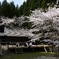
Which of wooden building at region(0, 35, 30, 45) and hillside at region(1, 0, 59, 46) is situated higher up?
hillside at region(1, 0, 59, 46)

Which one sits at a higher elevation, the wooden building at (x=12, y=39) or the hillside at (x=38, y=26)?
the hillside at (x=38, y=26)

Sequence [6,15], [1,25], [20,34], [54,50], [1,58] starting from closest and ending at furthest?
[1,58], [54,50], [20,34], [1,25], [6,15]

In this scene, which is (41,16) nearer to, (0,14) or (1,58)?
(1,58)

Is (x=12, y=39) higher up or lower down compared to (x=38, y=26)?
lower down

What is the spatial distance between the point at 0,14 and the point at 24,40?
9.34 m

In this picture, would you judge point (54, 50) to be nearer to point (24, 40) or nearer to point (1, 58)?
point (24, 40)

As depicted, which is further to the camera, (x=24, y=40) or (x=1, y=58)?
(x=24, y=40)

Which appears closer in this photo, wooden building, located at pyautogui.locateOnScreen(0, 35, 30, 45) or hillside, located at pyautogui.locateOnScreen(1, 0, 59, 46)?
hillside, located at pyautogui.locateOnScreen(1, 0, 59, 46)

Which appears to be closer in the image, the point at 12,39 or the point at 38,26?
the point at 38,26

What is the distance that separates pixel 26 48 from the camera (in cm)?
2700

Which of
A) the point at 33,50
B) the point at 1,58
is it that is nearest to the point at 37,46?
the point at 33,50

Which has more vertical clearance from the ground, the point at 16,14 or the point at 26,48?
the point at 16,14

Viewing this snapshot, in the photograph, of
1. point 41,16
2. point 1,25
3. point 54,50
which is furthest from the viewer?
point 1,25

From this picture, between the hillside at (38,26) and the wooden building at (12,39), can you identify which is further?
the wooden building at (12,39)
